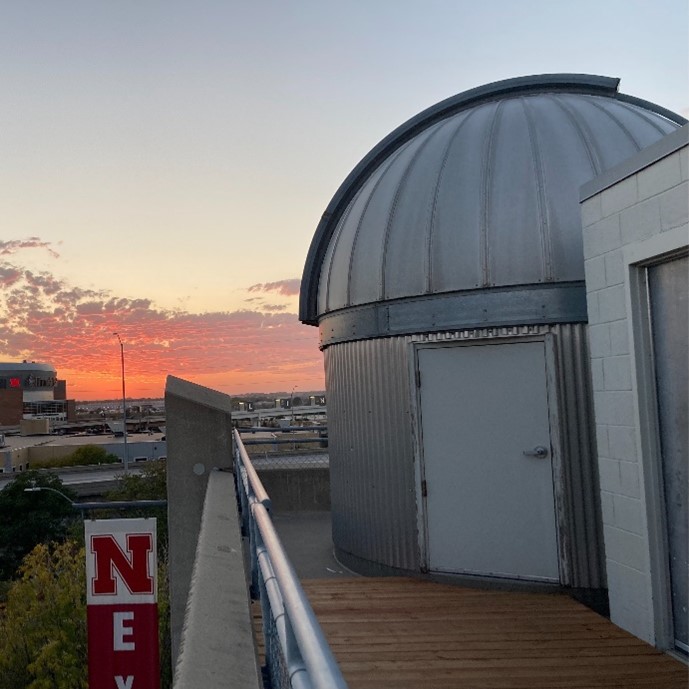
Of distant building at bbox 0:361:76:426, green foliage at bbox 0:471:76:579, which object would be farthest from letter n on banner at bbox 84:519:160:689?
distant building at bbox 0:361:76:426

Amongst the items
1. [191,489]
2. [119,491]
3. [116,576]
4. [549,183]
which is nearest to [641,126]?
[549,183]

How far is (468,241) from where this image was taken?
6895mm

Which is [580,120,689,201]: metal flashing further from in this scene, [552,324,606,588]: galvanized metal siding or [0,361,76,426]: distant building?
[0,361,76,426]: distant building

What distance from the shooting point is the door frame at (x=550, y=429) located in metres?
6.54

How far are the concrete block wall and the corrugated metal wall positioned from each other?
2.77 feet

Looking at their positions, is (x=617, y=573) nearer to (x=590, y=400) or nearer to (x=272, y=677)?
(x=590, y=400)

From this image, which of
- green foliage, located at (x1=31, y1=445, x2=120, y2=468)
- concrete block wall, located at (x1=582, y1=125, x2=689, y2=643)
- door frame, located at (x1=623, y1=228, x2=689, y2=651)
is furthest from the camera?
green foliage, located at (x1=31, y1=445, x2=120, y2=468)

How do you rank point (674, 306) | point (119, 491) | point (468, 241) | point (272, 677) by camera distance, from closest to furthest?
point (272, 677) < point (674, 306) < point (468, 241) < point (119, 491)

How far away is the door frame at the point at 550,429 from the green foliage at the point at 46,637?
12152 mm

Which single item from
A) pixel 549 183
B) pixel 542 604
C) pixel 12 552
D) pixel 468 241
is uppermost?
pixel 549 183

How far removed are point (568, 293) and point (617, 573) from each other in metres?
2.51

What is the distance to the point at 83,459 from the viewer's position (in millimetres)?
58719

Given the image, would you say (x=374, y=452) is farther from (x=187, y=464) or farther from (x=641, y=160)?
(x=641, y=160)

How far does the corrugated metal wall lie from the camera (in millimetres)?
6504
